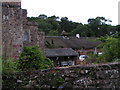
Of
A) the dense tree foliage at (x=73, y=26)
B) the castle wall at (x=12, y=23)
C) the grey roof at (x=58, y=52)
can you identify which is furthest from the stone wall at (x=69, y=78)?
the dense tree foliage at (x=73, y=26)

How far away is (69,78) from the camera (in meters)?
3.78

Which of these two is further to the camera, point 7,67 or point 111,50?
point 111,50

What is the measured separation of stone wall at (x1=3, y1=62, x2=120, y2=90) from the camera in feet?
12.4

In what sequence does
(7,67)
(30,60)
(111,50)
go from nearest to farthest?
(7,67) → (30,60) → (111,50)

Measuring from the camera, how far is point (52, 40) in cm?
3067

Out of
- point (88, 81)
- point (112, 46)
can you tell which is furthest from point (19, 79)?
point (112, 46)

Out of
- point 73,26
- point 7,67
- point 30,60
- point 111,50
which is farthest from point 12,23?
point 73,26

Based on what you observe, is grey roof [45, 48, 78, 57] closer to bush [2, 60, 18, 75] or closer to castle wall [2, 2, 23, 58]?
castle wall [2, 2, 23, 58]

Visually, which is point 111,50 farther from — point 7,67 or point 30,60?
point 7,67

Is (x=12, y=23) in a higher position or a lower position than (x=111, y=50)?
higher

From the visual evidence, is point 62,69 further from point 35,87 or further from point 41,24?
point 41,24

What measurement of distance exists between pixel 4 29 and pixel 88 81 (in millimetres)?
9012

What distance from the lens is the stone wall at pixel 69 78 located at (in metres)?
3.77

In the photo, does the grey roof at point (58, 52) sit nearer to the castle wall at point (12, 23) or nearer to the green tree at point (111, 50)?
the castle wall at point (12, 23)
